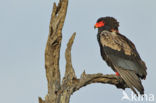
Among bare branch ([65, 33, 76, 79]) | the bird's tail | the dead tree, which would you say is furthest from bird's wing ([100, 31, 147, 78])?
bare branch ([65, 33, 76, 79])

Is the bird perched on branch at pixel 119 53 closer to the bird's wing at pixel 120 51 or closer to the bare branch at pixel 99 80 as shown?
the bird's wing at pixel 120 51

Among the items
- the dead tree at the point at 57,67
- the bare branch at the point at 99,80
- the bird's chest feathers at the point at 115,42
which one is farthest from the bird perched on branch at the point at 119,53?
the dead tree at the point at 57,67

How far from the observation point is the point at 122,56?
12156 mm

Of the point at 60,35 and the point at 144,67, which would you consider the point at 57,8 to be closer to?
the point at 60,35

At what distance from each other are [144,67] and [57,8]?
12.5 ft

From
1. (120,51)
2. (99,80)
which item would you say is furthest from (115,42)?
(99,80)

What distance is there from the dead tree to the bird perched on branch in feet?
6.42

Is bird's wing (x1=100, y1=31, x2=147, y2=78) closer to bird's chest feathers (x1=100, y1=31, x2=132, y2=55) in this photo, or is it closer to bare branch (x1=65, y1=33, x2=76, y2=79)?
bird's chest feathers (x1=100, y1=31, x2=132, y2=55)

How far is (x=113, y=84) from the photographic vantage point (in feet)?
36.9

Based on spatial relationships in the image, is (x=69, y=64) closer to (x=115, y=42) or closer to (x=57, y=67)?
(x=57, y=67)

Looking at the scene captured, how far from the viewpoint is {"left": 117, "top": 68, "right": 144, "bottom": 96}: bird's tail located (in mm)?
10562

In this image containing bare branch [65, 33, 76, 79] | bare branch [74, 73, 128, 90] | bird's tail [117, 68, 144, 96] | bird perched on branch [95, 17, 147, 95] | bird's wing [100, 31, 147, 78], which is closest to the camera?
bare branch [65, 33, 76, 79]

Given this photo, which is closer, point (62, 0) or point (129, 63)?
point (62, 0)

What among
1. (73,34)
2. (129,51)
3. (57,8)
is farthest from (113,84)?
(57,8)
